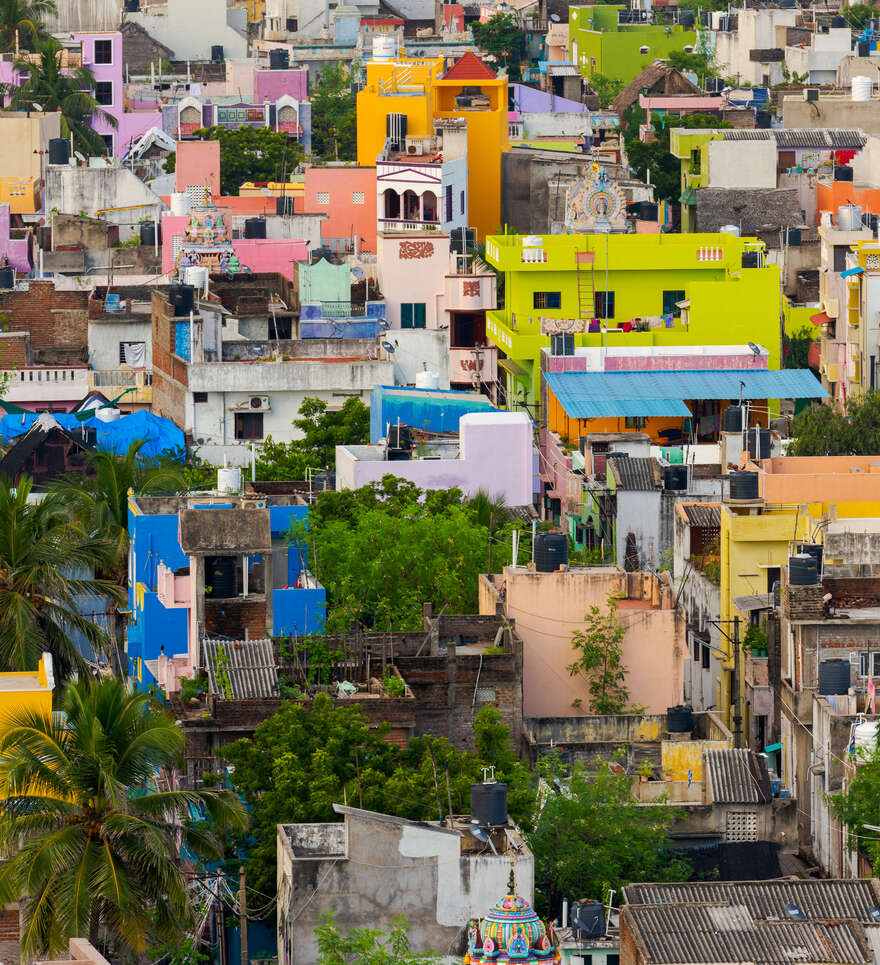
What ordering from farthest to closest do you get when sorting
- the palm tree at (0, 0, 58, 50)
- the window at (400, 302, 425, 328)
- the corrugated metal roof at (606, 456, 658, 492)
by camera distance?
the palm tree at (0, 0, 58, 50) → the window at (400, 302, 425, 328) → the corrugated metal roof at (606, 456, 658, 492)

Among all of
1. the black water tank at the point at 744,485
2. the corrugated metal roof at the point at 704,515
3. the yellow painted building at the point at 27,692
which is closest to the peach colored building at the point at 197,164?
the corrugated metal roof at the point at 704,515

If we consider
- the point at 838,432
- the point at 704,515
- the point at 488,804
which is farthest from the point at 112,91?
the point at 488,804

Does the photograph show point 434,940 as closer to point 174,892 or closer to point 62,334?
point 174,892

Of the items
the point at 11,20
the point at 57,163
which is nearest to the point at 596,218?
the point at 57,163

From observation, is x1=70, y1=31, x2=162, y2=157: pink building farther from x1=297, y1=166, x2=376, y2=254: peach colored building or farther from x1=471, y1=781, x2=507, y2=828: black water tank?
Result: x1=471, y1=781, x2=507, y2=828: black water tank

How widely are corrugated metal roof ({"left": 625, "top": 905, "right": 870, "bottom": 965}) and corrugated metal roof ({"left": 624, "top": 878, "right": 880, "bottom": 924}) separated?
29.0 inches

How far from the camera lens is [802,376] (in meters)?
99.4

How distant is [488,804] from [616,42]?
14203 centimetres

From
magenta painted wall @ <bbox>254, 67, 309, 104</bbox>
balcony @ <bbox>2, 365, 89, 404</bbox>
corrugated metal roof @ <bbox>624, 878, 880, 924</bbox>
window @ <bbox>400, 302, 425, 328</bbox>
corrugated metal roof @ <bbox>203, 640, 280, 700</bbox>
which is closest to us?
corrugated metal roof @ <bbox>624, 878, 880, 924</bbox>

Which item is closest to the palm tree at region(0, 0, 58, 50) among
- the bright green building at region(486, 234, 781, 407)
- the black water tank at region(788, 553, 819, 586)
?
the bright green building at region(486, 234, 781, 407)

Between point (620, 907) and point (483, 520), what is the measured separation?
26.9m

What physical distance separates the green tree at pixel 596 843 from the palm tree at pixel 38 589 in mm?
11261

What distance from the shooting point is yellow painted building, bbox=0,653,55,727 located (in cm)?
5297

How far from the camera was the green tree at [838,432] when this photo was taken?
8600 cm
